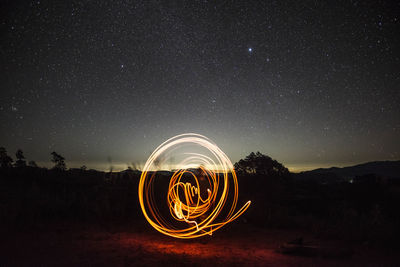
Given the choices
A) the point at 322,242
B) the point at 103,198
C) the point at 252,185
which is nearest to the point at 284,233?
the point at 322,242

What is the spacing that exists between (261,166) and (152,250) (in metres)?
26.2

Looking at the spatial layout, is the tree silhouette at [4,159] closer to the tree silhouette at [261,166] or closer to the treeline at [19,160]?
the treeline at [19,160]

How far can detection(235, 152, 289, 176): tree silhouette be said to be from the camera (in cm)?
3140

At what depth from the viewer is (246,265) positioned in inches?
235

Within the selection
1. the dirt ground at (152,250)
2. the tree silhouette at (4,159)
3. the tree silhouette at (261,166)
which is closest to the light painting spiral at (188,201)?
the dirt ground at (152,250)

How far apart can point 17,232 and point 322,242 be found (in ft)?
30.2

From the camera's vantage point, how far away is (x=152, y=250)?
6.97m

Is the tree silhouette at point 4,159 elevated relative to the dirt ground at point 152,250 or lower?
elevated

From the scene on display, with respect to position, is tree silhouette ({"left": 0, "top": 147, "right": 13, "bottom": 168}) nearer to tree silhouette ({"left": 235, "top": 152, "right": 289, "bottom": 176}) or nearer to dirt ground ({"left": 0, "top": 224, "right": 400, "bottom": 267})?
tree silhouette ({"left": 235, "top": 152, "right": 289, "bottom": 176})

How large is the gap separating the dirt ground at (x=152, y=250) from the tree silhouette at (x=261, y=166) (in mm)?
22143

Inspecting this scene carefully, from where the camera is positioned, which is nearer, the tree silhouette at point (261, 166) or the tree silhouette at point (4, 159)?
the tree silhouette at point (261, 166)

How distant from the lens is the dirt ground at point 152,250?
19.5 ft

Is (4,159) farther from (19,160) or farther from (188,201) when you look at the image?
(188,201)

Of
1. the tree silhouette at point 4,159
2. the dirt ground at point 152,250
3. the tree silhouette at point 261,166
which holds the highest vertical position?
the tree silhouette at point 4,159
